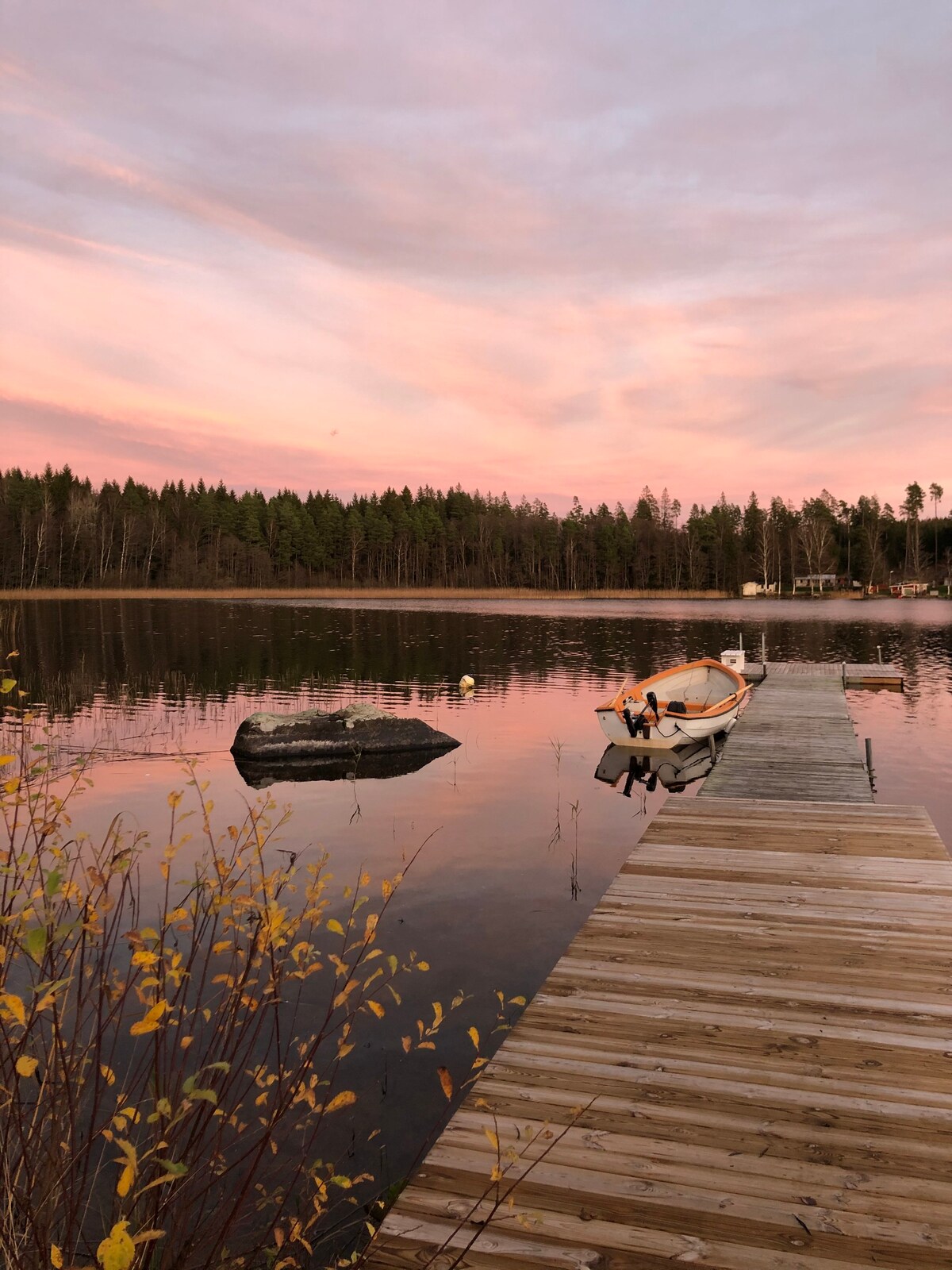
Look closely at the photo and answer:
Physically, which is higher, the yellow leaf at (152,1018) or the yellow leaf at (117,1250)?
the yellow leaf at (152,1018)

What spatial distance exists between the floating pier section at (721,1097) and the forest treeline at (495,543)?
306 ft

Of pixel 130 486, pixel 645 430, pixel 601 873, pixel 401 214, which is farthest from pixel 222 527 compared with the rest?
pixel 601 873

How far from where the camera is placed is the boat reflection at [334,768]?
559 inches

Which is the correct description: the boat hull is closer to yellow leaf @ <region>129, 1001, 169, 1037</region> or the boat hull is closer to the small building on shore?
yellow leaf @ <region>129, 1001, 169, 1037</region>

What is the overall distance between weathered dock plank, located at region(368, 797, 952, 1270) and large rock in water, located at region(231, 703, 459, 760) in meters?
10.6

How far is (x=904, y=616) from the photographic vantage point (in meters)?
61.3

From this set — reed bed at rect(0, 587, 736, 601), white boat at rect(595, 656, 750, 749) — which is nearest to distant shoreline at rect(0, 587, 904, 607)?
reed bed at rect(0, 587, 736, 601)

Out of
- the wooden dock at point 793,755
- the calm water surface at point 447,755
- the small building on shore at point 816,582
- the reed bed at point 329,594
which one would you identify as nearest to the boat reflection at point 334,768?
the calm water surface at point 447,755

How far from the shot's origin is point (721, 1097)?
3400 mm

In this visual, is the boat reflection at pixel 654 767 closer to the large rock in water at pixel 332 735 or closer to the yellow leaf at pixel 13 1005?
the large rock in water at pixel 332 735

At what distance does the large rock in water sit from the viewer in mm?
15367

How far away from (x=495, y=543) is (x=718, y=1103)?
105 meters

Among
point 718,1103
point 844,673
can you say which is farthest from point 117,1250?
point 844,673

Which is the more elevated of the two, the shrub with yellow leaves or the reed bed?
the reed bed
